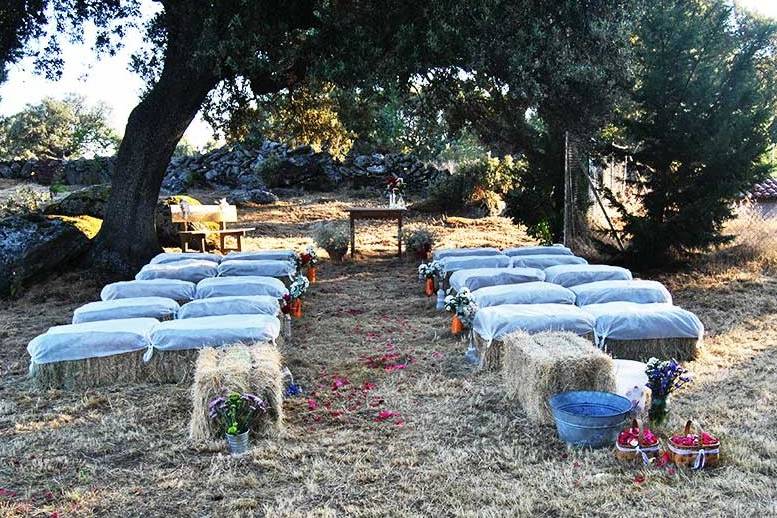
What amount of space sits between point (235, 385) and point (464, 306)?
116 inches

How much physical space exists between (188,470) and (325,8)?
563cm

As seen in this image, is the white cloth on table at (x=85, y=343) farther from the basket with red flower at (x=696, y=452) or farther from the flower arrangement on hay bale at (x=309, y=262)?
the flower arrangement on hay bale at (x=309, y=262)

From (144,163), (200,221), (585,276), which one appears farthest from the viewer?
(200,221)

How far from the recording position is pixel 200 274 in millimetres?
8234

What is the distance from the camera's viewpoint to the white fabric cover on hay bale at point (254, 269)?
27.7ft

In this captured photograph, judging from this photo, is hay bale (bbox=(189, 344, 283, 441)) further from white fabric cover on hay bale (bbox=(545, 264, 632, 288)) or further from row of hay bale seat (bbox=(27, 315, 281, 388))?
white fabric cover on hay bale (bbox=(545, 264, 632, 288))

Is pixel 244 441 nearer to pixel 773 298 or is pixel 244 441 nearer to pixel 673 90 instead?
pixel 773 298

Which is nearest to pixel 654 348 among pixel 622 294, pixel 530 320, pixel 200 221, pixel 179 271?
pixel 622 294

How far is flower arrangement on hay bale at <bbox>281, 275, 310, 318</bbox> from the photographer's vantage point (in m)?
7.11

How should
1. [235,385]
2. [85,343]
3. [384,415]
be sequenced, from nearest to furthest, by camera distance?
[235,385], [384,415], [85,343]

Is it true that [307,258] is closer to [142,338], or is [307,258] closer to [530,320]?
[142,338]

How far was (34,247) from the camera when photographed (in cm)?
937

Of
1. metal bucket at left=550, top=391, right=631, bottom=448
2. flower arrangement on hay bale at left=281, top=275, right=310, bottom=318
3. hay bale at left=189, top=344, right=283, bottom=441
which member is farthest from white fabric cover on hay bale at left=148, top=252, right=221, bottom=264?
metal bucket at left=550, top=391, right=631, bottom=448

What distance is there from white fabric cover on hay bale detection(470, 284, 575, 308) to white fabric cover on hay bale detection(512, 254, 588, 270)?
77.9 inches
